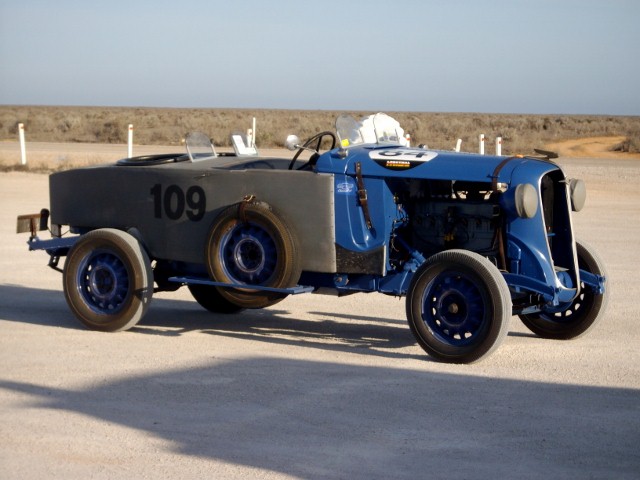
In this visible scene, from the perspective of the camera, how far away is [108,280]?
10273 millimetres

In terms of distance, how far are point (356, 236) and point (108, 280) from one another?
2.34 metres

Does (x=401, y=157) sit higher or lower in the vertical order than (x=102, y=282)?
higher

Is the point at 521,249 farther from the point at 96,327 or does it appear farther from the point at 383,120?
the point at 96,327

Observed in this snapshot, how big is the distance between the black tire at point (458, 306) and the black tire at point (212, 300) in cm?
289

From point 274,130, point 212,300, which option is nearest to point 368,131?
point 212,300

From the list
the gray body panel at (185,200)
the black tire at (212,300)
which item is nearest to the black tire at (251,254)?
the gray body panel at (185,200)

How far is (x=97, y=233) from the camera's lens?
1021 centimetres

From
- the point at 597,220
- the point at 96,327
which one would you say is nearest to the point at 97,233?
the point at 96,327

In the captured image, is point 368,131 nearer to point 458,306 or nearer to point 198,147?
point 198,147

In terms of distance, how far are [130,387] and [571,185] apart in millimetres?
3922

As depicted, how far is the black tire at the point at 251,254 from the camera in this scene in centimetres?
935

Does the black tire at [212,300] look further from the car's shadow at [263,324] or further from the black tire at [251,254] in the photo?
the black tire at [251,254]

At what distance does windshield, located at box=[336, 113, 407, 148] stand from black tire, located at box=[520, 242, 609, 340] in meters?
1.86

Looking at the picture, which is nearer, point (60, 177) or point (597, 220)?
point (60, 177)
